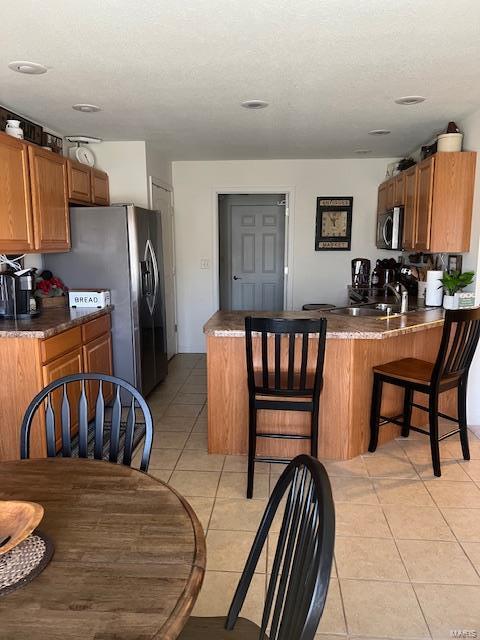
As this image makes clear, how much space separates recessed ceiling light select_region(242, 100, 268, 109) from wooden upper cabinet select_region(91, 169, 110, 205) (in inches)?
64.6

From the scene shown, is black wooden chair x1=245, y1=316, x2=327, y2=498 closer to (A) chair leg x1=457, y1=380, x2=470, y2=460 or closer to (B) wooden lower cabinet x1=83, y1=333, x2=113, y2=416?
(A) chair leg x1=457, y1=380, x2=470, y2=460

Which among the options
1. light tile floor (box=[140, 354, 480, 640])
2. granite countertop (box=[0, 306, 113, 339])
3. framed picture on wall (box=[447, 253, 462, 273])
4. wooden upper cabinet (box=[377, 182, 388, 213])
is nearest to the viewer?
light tile floor (box=[140, 354, 480, 640])

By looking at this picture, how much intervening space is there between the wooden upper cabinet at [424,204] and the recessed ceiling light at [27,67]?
2.65m

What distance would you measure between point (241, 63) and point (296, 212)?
311 centimetres

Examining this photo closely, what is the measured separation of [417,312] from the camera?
3.49 metres

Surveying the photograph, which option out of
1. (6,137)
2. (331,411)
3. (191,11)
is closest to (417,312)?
(331,411)

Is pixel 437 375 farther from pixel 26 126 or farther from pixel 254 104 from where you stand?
pixel 26 126

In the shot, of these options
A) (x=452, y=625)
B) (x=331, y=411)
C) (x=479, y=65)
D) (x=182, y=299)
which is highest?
(x=479, y=65)

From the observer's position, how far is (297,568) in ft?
3.24

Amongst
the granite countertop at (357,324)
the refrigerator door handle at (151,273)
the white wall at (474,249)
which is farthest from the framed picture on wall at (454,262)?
the refrigerator door handle at (151,273)

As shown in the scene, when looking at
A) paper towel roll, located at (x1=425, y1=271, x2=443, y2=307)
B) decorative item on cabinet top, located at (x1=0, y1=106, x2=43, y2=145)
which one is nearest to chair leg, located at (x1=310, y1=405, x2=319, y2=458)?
paper towel roll, located at (x1=425, y1=271, x2=443, y2=307)

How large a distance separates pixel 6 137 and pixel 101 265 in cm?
125

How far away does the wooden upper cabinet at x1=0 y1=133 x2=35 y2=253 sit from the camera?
2871 millimetres

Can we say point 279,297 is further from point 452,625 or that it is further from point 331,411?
point 452,625
